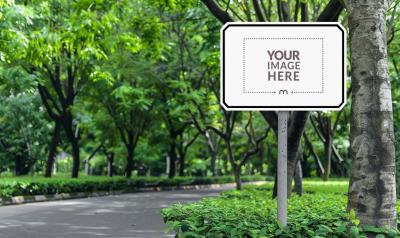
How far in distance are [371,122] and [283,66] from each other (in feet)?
3.37

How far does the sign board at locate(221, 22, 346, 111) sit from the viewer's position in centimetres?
404

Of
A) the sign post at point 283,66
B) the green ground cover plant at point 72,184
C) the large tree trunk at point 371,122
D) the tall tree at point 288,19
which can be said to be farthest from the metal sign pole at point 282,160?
the green ground cover plant at point 72,184

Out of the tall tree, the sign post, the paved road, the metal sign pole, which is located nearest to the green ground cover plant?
the paved road

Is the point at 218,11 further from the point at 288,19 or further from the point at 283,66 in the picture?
the point at 283,66

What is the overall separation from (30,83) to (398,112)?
53.0 feet

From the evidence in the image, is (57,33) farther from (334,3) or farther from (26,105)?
(26,105)

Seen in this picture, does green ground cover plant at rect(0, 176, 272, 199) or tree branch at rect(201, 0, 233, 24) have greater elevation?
tree branch at rect(201, 0, 233, 24)

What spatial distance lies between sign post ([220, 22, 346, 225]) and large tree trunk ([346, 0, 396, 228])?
2.12 ft

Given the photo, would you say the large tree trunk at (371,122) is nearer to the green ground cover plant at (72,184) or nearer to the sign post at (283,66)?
the sign post at (283,66)

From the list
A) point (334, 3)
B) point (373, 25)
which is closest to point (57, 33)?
point (334, 3)

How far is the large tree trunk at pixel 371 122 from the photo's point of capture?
175 inches

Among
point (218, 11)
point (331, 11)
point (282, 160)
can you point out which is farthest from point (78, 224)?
point (282, 160)

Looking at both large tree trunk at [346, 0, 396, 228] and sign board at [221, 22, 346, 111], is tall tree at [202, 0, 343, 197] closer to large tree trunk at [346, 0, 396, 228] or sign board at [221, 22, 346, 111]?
large tree trunk at [346, 0, 396, 228]

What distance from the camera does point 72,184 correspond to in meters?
24.0
